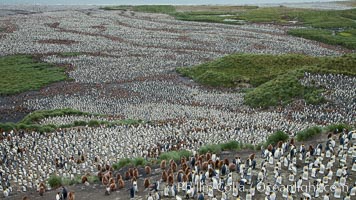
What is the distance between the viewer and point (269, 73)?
181 feet

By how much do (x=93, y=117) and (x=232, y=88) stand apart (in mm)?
20096

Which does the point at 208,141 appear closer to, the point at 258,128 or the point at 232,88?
the point at 258,128

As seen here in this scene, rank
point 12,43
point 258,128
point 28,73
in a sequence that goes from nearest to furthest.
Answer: point 258,128, point 28,73, point 12,43

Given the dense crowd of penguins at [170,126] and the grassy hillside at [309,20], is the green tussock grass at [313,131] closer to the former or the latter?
the dense crowd of penguins at [170,126]

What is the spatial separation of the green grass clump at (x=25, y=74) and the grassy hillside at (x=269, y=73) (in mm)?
18811

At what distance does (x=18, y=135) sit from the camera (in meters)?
32.6

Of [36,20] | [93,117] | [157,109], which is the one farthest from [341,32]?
[36,20]

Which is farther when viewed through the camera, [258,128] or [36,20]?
[36,20]

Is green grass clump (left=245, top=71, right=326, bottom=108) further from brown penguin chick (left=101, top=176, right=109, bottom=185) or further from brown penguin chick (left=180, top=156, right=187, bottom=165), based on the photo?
brown penguin chick (left=101, top=176, right=109, bottom=185)

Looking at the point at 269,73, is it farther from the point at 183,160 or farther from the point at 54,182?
the point at 54,182

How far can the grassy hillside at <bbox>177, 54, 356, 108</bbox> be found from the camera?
43.2 m

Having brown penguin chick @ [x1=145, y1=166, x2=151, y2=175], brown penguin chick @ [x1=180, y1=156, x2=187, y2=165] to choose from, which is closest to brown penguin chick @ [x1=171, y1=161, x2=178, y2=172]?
brown penguin chick @ [x1=180, y1=156, x2=187, y2=165]

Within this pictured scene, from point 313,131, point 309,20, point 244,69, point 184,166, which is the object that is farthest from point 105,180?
point 309,20

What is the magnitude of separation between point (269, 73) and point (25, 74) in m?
34.5
